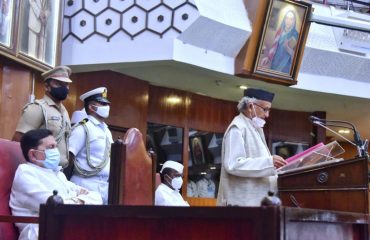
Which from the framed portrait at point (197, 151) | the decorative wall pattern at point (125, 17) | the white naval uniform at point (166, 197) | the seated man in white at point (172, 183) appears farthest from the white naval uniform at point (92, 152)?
the framed portrait at point (197, 151)

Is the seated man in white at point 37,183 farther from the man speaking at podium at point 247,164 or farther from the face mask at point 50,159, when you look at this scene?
the man speaking at podium at point 247,164

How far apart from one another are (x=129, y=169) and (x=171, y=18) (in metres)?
4.16

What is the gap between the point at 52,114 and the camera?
412 cm

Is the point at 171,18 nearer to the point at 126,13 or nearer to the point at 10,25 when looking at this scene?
the point at 126,13

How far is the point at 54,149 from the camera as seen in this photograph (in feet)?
10.2

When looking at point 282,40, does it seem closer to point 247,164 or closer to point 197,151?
point 197,151

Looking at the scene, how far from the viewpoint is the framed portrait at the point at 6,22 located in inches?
214

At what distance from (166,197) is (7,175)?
2662 millimetres

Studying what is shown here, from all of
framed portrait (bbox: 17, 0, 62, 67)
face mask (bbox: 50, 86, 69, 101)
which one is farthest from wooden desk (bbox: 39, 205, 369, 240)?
framed portrait (bbox: 17, 0, 62, 67)

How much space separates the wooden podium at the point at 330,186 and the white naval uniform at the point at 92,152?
3.49ft

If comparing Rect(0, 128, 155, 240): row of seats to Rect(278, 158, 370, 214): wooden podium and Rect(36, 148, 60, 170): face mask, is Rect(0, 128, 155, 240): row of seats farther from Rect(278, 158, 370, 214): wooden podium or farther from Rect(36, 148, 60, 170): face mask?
Rect(278, 158, 370, 214): wooden podium

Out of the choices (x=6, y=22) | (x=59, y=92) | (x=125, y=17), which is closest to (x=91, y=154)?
(x=59, y=92)

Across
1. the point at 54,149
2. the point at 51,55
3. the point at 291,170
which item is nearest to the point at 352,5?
the point at 51,55

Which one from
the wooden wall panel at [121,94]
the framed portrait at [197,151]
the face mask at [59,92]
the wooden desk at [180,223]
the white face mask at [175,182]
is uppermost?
the wooden wall panel at [121,94]
